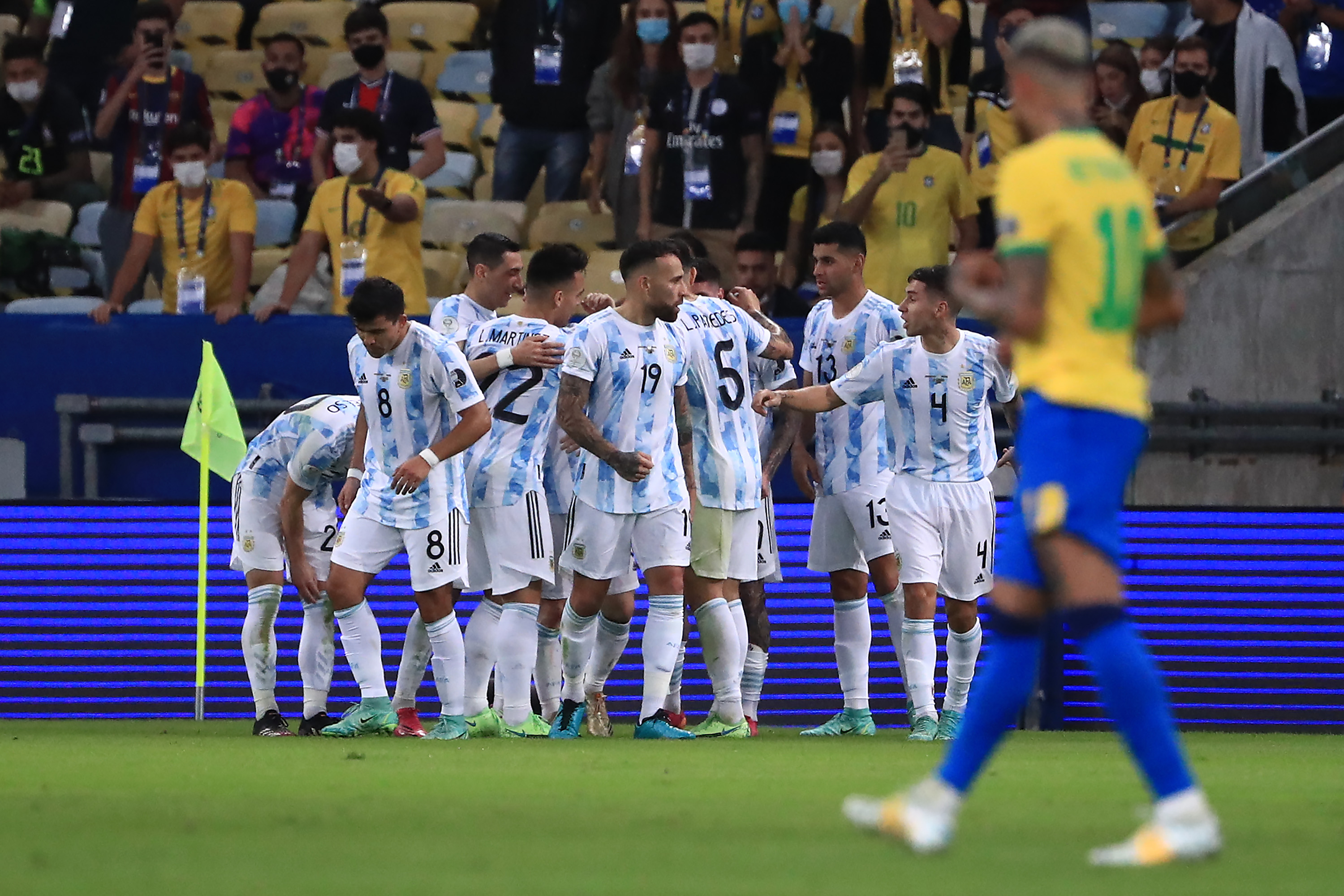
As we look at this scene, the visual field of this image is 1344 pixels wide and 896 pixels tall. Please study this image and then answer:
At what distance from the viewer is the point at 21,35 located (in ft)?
60.2

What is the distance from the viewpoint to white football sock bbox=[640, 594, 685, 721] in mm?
10367

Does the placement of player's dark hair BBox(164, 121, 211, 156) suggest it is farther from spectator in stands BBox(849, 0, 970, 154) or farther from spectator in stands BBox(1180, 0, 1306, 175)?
spectator in stands BBox(1180, 0, 1306, 175)

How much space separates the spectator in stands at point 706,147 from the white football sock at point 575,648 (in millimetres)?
4643

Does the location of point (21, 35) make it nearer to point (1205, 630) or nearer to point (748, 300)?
point (748, 300)

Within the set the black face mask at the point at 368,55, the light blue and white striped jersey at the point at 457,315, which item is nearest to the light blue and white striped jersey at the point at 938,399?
the light blue and white striped jersey at the point at 457,315

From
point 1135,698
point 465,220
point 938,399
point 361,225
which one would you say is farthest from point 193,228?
point 1135,698

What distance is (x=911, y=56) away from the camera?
15211mm

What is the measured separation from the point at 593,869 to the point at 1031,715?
7.80 m

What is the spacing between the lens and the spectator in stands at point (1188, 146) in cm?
1427

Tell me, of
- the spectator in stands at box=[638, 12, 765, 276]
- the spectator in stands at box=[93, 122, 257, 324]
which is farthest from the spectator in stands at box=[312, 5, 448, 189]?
the spectator in stands at box=[638, 12, 765, 276]

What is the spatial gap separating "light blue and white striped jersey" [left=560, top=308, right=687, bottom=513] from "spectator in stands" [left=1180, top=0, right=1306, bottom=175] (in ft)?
20.1

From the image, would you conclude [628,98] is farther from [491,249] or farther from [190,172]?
[491,249]

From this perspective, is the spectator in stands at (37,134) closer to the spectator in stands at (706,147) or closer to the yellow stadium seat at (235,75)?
the yellow stadium seat at (235,75)

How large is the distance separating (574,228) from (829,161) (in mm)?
2373
